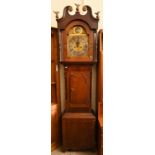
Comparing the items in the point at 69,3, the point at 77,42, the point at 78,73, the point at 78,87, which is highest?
Answer: the point at 69,3

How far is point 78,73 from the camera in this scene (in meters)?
2.71

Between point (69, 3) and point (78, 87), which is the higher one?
point (69, 3)

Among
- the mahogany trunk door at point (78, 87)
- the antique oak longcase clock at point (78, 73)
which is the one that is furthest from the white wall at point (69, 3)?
the mahogany trunk door at point (78, 87)

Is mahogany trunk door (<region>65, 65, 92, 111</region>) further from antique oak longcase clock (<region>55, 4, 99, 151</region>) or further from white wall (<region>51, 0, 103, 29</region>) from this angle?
white wall (<region>51, 0, 103, 29</region>)

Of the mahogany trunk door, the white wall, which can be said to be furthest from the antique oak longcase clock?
the white wall

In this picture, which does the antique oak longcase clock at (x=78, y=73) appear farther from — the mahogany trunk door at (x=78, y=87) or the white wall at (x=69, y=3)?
the white wall at (x=69, y=3)

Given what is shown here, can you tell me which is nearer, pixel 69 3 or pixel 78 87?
pixel 78 87

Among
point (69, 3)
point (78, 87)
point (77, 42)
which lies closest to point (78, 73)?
point (78, 87)

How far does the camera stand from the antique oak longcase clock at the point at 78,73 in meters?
2.57

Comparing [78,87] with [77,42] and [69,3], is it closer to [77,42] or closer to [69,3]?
[77,42]

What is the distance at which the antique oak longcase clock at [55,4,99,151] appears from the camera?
8.44 ft

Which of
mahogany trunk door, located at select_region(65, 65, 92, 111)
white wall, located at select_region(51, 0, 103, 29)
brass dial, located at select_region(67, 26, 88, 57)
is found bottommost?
mahogany trunk door, located at select_region(65, 65, 92, 111)
